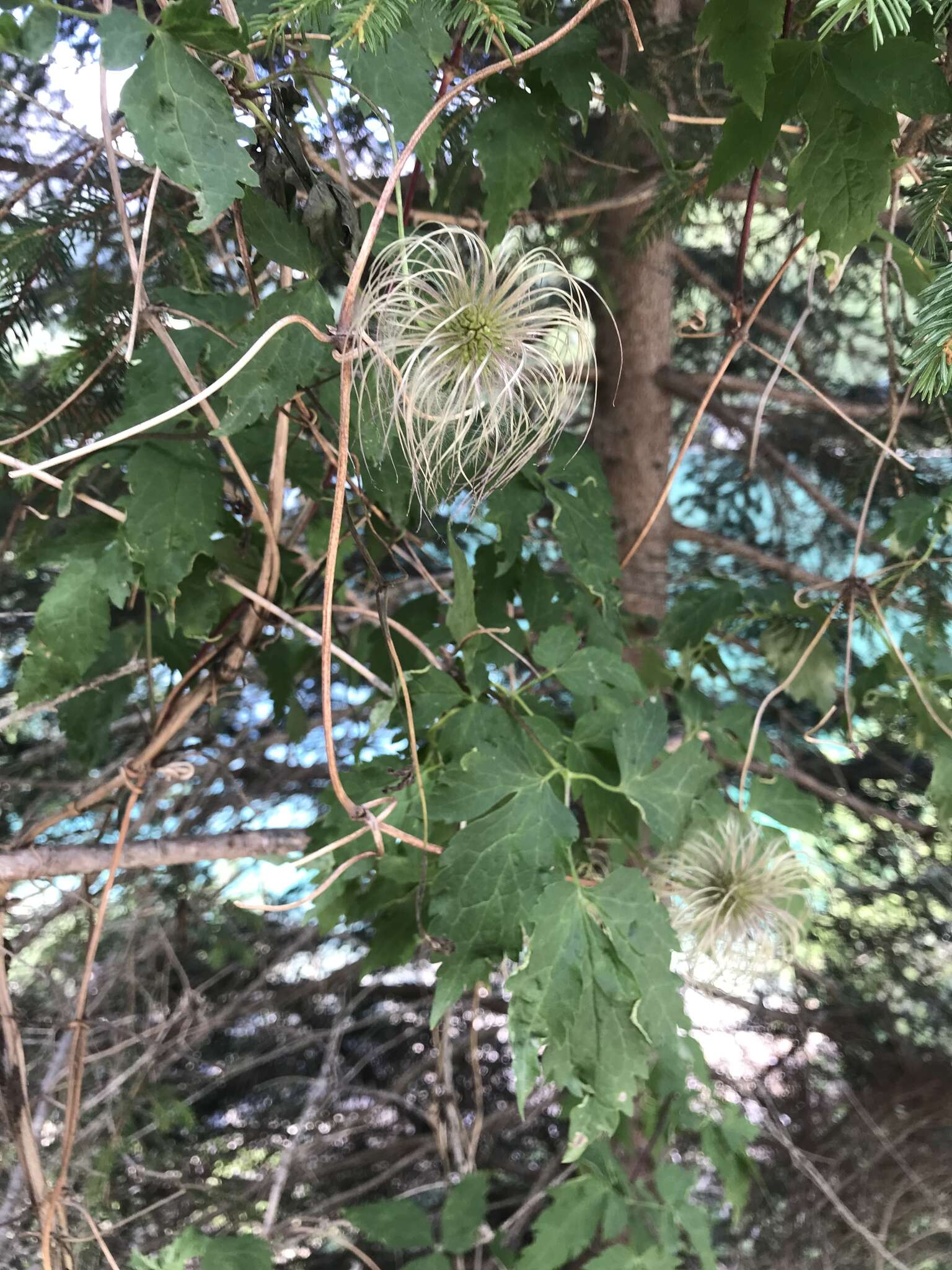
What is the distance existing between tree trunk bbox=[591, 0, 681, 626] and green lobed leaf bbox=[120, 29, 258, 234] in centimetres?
89

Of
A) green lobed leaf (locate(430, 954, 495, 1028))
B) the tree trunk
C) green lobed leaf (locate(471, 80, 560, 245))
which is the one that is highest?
the tree trunk

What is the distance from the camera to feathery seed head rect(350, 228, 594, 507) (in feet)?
1.90

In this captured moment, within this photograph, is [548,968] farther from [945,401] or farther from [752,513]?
[752,513]

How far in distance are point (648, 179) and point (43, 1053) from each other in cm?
131

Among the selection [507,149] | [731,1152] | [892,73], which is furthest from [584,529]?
[731,1152]

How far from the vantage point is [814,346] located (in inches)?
60.9

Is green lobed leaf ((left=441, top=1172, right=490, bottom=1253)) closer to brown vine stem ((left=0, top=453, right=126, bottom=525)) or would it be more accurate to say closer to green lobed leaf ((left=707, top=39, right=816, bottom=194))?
brown vine stem ((left=0, top=453, right=126, bottom=525))

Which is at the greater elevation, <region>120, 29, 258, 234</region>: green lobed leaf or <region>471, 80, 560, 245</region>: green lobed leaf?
<region>471, 80, 560, 245</region>: green lobed leaf

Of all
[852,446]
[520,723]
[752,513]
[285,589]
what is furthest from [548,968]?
[752,513]

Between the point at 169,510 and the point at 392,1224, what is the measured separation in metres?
0.87

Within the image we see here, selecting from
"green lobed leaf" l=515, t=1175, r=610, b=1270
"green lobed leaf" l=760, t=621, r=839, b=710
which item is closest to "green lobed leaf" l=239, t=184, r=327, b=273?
"green lobed leaf" l=760, t=621, r=839, b=710

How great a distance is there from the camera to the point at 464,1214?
1.09 metres

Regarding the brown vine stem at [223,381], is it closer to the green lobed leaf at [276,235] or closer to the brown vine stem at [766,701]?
the green lobed leaf at [276,235]

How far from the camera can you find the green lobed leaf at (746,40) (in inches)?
21.1
